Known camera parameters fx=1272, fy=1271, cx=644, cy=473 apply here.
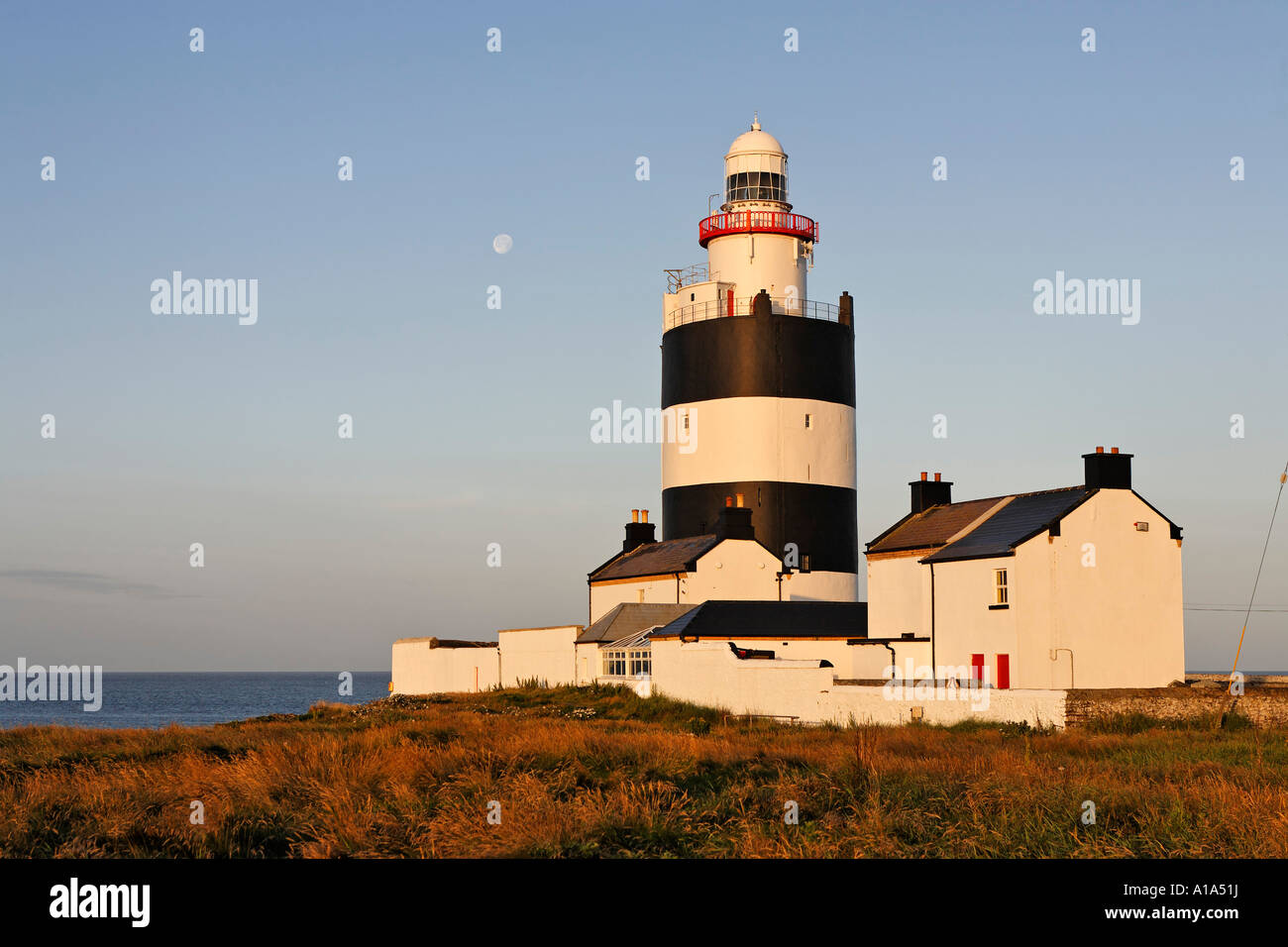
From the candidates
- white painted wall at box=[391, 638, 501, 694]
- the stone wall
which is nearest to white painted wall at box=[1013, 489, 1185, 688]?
the stone wall

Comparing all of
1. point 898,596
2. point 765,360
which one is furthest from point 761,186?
point 898,596

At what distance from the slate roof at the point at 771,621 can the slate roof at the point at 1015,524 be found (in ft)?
18.6

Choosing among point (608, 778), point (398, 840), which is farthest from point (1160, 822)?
point (398, 840)

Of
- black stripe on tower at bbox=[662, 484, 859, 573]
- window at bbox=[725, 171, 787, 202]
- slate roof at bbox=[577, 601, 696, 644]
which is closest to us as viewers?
slate roof at bbox=[577, 601, 696, 644]

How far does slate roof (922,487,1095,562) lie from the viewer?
107 ft

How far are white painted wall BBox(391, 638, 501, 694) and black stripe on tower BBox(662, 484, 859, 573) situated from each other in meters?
9.58

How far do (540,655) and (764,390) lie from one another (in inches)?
510

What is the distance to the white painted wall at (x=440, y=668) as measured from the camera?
5112 cm

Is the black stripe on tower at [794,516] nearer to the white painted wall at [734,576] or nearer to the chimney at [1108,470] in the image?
the white painted wall at [734,576]

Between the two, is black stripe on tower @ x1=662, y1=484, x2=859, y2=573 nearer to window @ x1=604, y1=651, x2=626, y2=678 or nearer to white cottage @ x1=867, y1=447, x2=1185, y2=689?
window @ x1=604, y1=651, x2=626, y2=678
